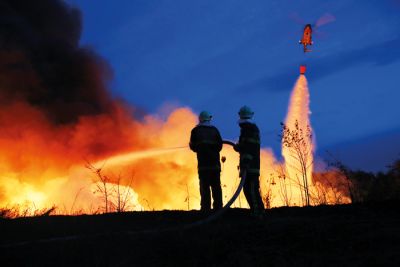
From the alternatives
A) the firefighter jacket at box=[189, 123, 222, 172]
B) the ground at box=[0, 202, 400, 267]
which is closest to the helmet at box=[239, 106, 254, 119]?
the firefighter jacket at box=[189, 123, 222, 172]

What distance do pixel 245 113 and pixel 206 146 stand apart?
1.08m

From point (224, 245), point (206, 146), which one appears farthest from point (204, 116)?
point (224, 245)

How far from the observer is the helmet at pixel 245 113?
10188mm

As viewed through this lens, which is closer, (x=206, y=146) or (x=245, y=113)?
(x=245, y=113)

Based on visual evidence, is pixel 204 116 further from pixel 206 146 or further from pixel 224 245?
pixel 224 245

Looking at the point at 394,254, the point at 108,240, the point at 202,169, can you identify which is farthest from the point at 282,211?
the point at 394,254

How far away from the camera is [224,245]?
7.08m

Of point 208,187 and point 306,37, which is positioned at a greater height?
point 306,37

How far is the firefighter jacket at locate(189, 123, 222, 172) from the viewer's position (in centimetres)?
1066

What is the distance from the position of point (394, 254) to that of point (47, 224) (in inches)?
260

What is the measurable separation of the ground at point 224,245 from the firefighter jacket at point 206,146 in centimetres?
165

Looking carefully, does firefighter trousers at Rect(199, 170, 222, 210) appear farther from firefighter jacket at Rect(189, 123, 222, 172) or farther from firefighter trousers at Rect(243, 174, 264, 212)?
firefighter trousers at Rect(243, 174, 264, 212)

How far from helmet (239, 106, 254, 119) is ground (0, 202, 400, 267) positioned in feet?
7.21

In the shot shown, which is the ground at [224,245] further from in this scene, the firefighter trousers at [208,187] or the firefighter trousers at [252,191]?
the firefighter trousers at [208,187]
